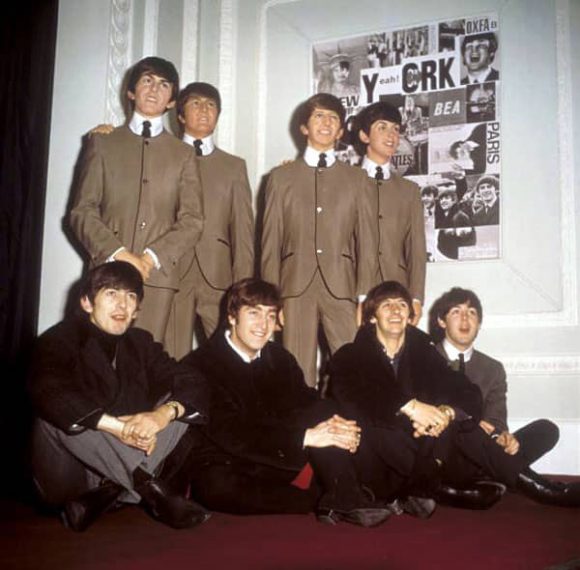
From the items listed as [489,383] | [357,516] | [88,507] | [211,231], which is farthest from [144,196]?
[489,383]

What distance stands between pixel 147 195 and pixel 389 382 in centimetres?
148

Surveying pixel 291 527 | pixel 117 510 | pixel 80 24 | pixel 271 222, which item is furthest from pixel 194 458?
pixel 80 24

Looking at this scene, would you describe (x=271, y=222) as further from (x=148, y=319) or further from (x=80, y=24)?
(x=80, y=24)

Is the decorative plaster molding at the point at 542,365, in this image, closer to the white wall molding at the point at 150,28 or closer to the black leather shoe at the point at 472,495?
Answer: the black leather shoe at the point at 472,495

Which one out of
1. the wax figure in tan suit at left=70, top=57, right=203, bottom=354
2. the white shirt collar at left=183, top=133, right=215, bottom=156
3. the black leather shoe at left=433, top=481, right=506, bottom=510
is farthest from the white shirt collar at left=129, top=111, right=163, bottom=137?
the black leather shoe at left=433, top=481, right=506, bottom=510

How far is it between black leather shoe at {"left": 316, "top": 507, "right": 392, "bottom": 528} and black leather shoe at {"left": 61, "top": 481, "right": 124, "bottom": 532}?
0.75m

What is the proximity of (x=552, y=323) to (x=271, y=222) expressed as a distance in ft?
6.28

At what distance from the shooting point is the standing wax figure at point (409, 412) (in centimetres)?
287

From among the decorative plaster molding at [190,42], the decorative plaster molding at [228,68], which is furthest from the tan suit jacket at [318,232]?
the decorative plaster molding at [190,42]

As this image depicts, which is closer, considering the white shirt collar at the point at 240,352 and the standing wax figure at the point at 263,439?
the standing wax figure at the point at 263,439

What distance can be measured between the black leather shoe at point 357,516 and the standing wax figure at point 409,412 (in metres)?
0.29

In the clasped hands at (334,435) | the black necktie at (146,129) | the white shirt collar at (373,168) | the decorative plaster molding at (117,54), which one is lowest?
the clasped hands at (334,435)

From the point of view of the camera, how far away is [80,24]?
4484 mm

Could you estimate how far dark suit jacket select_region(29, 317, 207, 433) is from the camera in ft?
8.37
